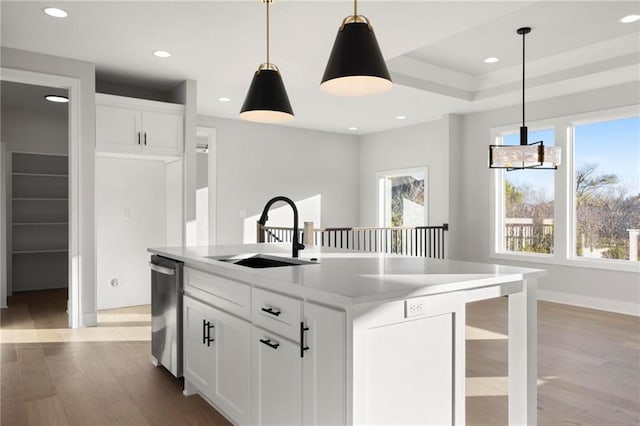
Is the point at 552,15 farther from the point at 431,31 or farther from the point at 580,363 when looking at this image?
the point at 580,363

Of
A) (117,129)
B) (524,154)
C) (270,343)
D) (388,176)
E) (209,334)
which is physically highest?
(117,129)

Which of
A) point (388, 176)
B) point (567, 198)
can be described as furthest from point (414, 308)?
point (388, 176)

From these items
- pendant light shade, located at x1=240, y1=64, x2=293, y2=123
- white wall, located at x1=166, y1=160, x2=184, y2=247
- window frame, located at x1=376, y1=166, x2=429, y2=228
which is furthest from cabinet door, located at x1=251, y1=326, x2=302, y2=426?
window frame, located at x1=376, y1=166, x2=429, y2=228

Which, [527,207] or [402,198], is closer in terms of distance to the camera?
[527,207]

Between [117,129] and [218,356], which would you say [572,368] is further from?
[117,129]

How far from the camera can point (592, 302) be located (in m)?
5.30

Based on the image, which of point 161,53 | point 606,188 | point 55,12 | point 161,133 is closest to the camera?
point 55,12

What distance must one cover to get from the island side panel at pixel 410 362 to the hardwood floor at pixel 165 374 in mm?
851

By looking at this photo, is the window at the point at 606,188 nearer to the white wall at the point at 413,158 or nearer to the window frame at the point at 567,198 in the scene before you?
the window frame at the point at 567,198

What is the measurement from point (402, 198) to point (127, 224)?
4601mm

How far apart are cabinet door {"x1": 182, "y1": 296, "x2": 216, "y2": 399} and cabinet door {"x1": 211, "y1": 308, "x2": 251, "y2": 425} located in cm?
7

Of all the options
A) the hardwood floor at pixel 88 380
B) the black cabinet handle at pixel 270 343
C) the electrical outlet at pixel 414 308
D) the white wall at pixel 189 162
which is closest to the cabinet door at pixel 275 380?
the black cabinet handle at pixel 270 343

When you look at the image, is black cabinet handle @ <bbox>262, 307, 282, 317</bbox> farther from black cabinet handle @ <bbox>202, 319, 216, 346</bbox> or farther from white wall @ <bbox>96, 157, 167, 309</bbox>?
white wall @ <bbox>96, 157, 167, 309</bbox>

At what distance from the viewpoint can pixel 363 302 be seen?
4.94 ft
